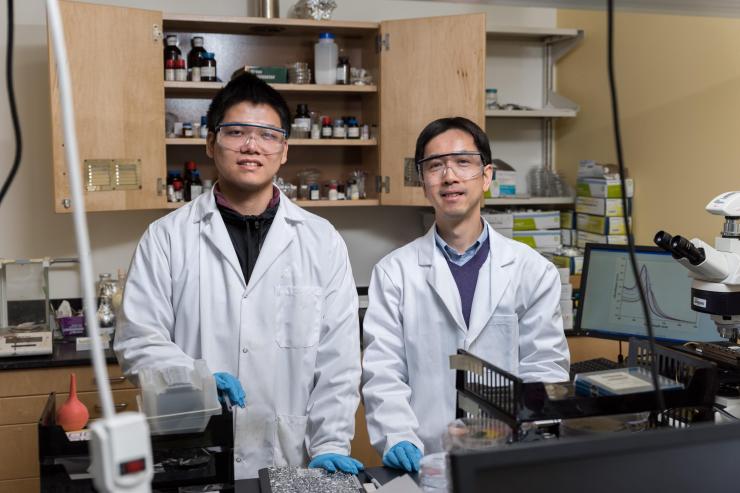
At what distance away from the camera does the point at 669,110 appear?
3102 mm

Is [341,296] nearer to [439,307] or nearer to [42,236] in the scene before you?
[439,307]

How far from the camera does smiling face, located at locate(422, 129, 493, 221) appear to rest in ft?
6.70

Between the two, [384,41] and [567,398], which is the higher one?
[384,41]

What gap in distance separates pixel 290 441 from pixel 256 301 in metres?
0.36

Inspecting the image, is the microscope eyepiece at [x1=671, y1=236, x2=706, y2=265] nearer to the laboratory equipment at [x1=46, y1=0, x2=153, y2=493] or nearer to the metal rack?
the metal rack

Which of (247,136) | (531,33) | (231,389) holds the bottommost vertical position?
(231,389)

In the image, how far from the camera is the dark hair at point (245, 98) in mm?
2053

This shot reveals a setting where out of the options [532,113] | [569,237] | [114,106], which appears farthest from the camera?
[569,237]

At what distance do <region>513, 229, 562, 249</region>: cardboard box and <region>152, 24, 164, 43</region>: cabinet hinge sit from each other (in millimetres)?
1729

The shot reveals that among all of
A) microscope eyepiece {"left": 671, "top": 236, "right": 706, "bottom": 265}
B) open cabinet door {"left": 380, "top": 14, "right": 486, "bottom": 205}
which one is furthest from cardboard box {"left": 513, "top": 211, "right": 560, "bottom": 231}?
microscope eyepiece {"left": 671, "top": 236, "right": 706, "bottom": 265}

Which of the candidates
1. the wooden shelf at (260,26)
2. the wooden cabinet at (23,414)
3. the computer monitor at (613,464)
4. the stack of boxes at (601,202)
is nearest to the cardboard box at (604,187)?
the stack of boxes at (601,202)

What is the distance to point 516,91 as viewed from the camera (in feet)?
12.7

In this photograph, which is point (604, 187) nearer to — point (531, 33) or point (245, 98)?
point (531, 33)

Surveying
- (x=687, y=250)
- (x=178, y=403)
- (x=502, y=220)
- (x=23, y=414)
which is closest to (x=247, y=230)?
(x=178, y=403)
